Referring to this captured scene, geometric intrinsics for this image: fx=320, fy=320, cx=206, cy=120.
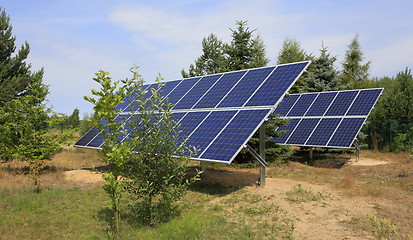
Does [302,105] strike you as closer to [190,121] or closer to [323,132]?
[323,132]

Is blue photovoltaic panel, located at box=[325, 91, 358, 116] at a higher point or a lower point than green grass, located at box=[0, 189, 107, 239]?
higher

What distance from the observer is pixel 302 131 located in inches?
809

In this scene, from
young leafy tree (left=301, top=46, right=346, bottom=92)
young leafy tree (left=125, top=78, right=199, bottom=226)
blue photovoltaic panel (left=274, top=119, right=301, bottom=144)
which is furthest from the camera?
young leafy tree (left=301, top=46, right=346, bottom=92)

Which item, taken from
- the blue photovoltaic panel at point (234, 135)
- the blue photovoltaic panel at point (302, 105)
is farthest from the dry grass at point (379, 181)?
the blue photovoltaic panel at point (234, 135)

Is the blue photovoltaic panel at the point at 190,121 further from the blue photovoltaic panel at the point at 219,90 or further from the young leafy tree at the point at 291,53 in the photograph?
the young leafy tree at the point at 291,53

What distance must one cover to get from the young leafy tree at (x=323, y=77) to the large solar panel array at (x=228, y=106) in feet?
50.3

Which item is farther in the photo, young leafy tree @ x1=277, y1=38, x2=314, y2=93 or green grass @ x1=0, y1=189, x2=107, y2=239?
young leafy tree @ x1=277, y1=38, x2=314, y2=93

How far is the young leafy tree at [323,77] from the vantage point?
28359mm

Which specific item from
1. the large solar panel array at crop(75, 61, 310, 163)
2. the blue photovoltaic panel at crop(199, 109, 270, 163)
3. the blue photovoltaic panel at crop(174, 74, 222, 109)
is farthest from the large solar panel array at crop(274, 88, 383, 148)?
the blue photovoltaic panel at crop(199, 109, 270, 163)

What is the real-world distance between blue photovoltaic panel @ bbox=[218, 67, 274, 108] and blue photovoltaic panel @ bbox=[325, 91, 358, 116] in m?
8.33

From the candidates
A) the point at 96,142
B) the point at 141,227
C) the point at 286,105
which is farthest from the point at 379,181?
the point at 96,142

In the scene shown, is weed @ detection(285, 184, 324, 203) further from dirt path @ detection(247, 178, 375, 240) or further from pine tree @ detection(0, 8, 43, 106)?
pine tree @ detection(0, 8, 43, 106)

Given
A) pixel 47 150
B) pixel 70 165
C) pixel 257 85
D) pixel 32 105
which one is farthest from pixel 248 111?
pixel 70 165

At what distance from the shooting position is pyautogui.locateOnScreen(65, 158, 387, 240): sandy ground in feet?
27.4
